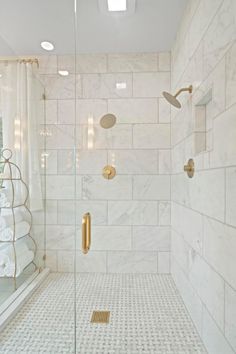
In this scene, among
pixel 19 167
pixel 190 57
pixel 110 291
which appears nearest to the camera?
pixel 190 57

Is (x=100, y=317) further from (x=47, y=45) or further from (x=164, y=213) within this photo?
(x=47, y=45)

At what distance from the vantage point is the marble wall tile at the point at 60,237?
2447 mm

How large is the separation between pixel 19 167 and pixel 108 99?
1055 mm

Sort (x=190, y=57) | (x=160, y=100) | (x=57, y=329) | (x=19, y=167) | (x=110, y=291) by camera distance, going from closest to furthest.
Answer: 1. (x=57, y=329)
2. (x=190, y=57)
3. (x=110, y=291)
4. (x=19, y=167)
5. (x=160, y=100)

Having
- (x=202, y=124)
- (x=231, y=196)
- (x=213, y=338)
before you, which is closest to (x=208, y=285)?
(x=213, y=338)

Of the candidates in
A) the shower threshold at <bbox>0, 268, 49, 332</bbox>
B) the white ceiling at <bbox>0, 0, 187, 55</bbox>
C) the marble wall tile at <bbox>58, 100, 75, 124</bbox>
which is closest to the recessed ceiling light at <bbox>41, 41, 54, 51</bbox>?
the white ceiling at <bbox>0, 0, 187, 55</bbox>

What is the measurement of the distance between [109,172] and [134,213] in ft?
1.53

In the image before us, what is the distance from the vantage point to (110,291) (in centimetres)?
204

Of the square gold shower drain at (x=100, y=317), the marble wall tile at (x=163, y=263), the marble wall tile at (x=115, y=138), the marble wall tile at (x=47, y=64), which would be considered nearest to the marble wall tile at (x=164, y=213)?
the marble wall tile at (x=163, y=263)

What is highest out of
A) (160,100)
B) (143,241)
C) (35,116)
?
(160,100)

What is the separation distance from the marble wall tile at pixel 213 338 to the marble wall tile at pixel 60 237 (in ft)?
4.70

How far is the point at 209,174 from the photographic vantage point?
1.31 meters

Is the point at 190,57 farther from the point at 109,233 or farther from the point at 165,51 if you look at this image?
the point at 109,233

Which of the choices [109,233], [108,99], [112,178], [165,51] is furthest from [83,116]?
[109,233]
